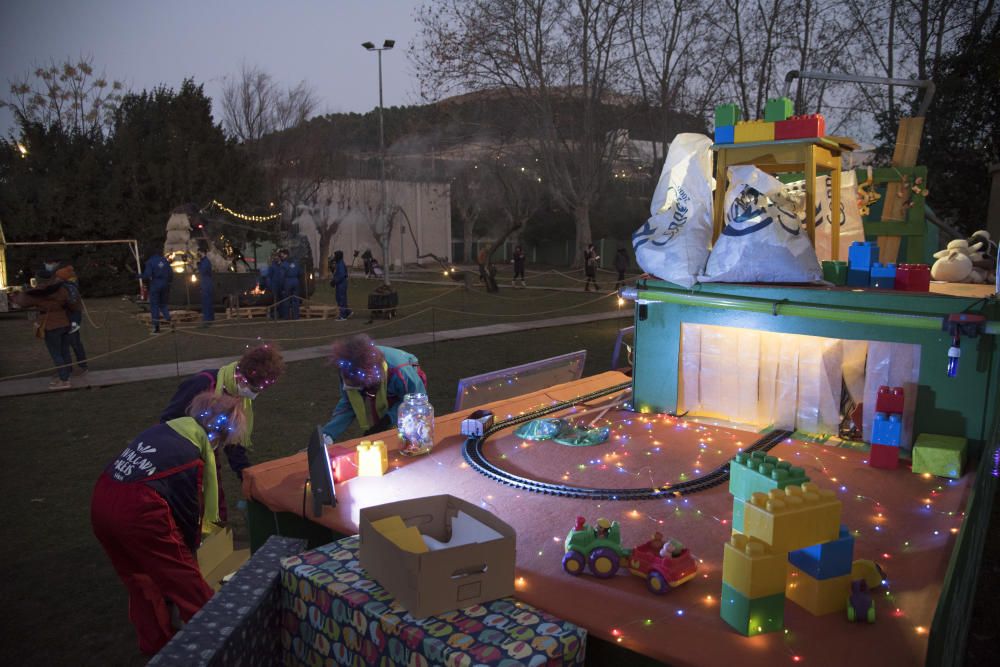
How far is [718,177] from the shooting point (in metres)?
5.93

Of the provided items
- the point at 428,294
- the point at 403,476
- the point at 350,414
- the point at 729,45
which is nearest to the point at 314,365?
the point at 350,414

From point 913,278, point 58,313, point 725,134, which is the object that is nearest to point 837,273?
point 913,278

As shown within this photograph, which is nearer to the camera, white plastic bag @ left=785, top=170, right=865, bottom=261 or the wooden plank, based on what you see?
white plastic bag @ left=785, top=170, right=865, bottom=261

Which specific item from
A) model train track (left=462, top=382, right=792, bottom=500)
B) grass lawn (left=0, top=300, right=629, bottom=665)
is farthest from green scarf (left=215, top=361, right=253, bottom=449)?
model train track (left=462, top=382, right=792, bottom=500)

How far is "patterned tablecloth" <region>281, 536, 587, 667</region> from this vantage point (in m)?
2.56

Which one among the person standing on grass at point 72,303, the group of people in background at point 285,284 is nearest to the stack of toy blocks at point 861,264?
the person standing on grass at point 72,303

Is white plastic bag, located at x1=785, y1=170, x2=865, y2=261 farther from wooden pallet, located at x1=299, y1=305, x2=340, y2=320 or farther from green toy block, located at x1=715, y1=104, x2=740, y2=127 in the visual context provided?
wooden pallet, located at x1=299, y1=305, x2=340, y2=320

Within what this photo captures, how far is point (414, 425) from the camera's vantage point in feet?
16.4

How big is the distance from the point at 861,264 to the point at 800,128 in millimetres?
1182

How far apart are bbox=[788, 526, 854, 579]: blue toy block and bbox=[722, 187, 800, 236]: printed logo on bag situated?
2900 millimetres

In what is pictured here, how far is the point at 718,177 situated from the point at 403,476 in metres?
3.64

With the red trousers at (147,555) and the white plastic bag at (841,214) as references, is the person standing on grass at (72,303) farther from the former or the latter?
the white plastic bag at (841,214)

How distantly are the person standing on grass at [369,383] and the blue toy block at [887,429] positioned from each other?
3.37 meters

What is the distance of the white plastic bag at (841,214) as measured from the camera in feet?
21.2
